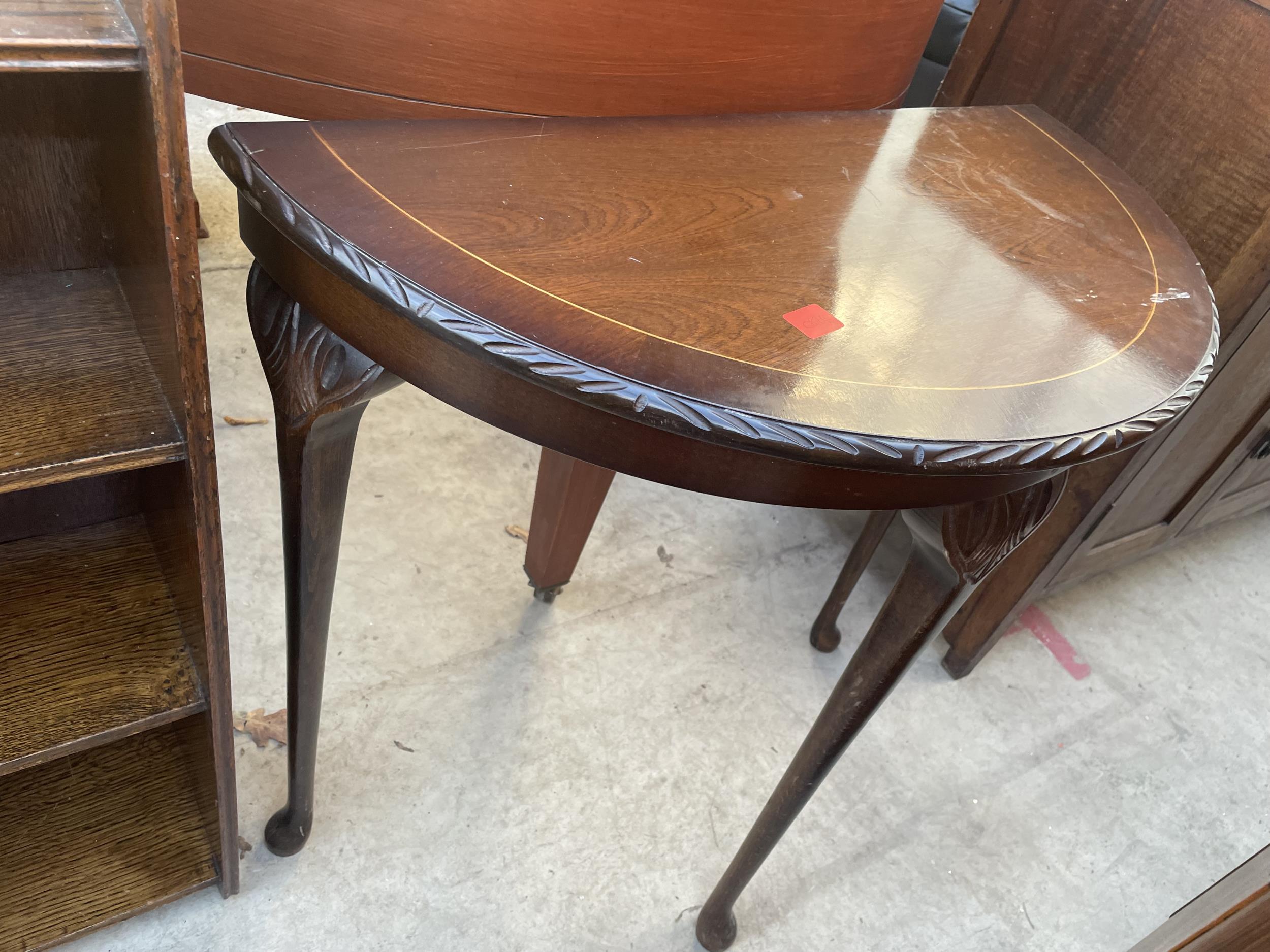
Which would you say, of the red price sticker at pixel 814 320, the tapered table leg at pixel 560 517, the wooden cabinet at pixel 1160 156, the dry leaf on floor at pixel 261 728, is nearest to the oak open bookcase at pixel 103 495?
the dry leaf on floor at pixel 261 728

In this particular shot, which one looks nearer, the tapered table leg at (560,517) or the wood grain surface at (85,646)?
the wood grain surface at (85,646)

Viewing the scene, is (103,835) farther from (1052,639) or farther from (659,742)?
(1052,639)

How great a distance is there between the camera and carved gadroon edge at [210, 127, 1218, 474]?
60 centimetres

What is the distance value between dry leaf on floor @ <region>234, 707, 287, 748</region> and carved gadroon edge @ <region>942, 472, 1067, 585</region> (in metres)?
0.84

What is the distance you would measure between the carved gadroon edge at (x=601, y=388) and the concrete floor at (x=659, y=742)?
0.76 metres

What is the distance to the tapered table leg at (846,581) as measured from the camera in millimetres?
1413

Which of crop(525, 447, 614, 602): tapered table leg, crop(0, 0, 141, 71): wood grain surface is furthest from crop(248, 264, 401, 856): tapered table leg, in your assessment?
crop(525, 447, 614, 602): tapered table leg

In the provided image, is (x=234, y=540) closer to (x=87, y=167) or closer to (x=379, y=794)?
(x=379, y=794)

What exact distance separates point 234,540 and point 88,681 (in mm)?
638

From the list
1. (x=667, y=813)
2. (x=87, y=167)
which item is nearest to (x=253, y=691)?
(x=667, y=813)

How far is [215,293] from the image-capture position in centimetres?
188

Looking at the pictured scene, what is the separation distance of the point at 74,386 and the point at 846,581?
42.8 inches

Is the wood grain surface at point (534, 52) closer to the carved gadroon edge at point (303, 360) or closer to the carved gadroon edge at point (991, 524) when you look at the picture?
the carved gadroon edge at point (303, 360)

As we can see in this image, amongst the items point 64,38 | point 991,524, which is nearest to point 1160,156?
point 991,524
